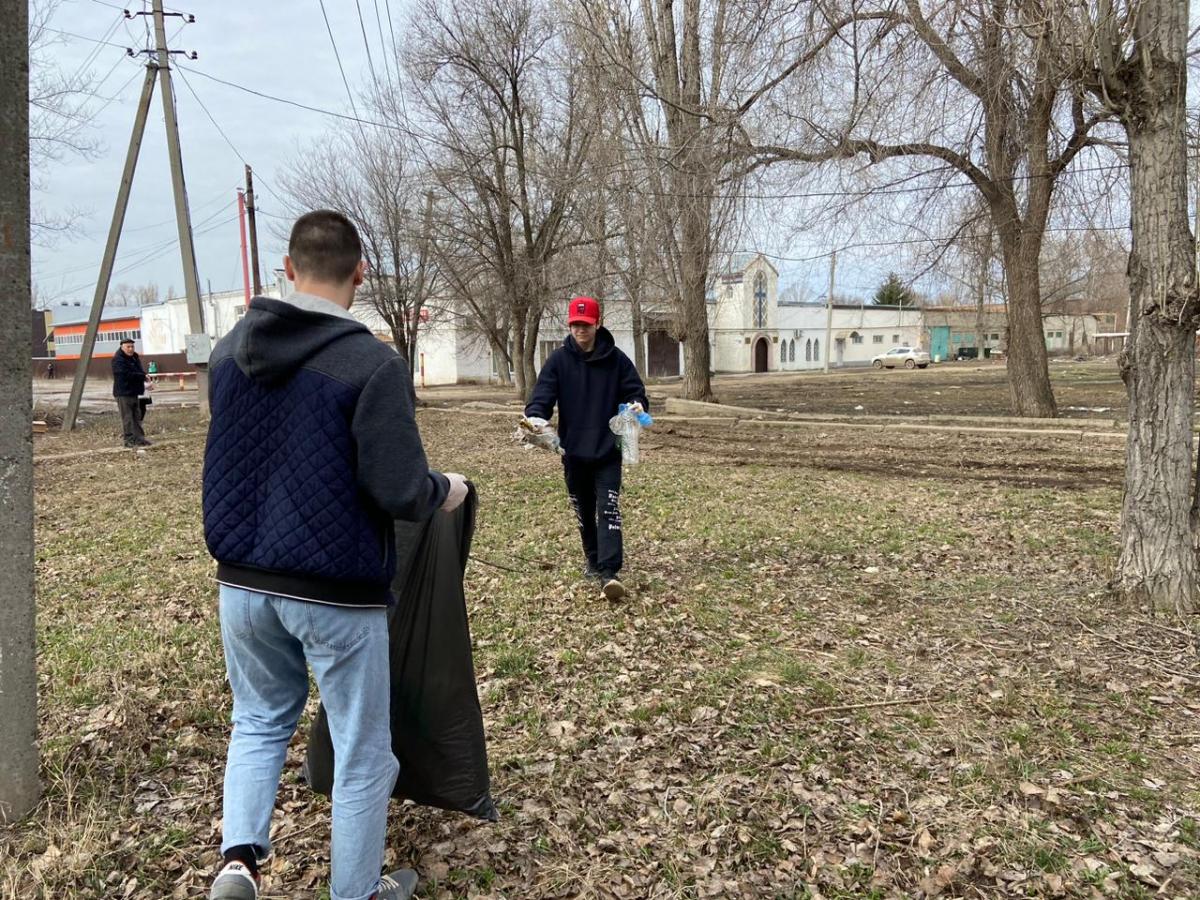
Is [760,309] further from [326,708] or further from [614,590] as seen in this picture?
[326,708]

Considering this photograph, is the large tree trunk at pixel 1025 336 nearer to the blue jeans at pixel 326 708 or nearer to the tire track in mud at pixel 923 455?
the tire track in mud at pixel 923 455

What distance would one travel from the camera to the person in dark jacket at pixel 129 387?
1377 centimetres

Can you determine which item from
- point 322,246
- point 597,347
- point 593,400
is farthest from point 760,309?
point 322,246

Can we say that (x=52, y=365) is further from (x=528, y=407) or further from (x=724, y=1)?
(x=528, y=407)

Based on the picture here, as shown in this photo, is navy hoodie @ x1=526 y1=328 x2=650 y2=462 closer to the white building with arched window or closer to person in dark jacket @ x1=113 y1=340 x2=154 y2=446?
person in dark jacket @ x1=113 y1=340 x2=154 y2=446

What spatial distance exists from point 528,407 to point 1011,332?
43.9ft

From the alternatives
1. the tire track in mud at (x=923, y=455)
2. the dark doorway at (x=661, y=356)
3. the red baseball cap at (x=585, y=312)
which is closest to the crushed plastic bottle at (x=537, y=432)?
the red baseball cap at (x=585, y=312)

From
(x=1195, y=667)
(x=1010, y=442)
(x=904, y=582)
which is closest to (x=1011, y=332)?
(x=1010, y=442)

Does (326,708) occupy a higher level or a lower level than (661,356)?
lower

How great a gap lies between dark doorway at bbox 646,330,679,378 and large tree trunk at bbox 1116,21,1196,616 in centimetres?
4714

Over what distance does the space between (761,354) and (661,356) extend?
10.2 metres

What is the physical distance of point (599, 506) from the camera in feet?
16.7

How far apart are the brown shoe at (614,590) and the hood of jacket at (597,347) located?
1427mm

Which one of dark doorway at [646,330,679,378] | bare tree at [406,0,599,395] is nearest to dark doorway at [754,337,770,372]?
dark doorway at [646,330,679,378]
